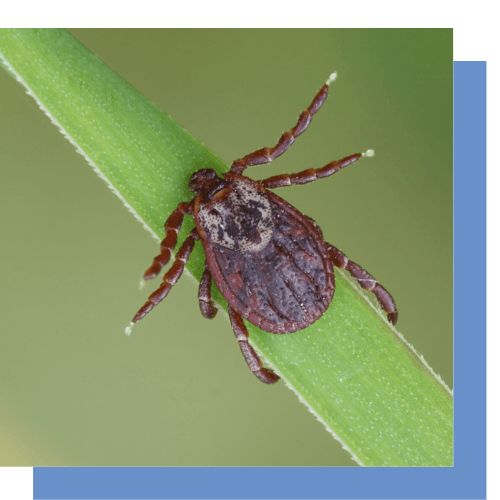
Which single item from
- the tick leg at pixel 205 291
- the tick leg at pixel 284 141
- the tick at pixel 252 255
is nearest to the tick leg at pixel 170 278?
the tick at pixel 252 255

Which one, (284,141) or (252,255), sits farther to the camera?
(284,141)

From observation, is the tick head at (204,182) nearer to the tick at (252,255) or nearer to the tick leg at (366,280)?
the tick at (252,255)

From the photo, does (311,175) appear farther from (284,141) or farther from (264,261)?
(264,261)

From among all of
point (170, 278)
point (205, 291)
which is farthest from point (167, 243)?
point (205, 291)

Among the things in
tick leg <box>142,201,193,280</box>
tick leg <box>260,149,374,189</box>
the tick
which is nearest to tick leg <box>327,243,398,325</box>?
the tick

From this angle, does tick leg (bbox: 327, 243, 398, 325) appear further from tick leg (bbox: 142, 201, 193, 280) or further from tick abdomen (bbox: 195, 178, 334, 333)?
tick leg (bbox: 142, 201, 193, 280)

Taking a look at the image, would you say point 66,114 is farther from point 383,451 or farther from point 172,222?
point 383,451

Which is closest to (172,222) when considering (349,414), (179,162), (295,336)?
(179,162)
